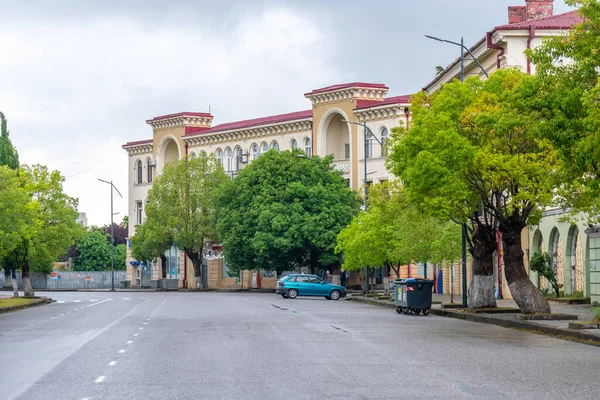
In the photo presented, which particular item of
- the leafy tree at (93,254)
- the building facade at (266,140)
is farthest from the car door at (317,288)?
the leafy tree at (93,254)

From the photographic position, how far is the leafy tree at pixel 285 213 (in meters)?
72.9

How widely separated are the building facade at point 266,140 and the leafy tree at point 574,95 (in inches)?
1769

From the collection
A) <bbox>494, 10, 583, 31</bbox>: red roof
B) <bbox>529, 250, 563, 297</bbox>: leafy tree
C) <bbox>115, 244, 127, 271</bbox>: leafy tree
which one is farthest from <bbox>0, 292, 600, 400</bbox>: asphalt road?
<bbox>115, 244, 127, 271</bbox>: leafy tree

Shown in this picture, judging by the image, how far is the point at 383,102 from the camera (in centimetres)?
8062

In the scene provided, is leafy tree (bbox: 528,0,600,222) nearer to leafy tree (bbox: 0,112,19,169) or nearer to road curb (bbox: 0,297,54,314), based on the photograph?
road curb (bbox: 0,297,54,314)

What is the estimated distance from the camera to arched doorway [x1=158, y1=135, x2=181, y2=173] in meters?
101

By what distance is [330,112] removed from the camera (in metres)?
84.8

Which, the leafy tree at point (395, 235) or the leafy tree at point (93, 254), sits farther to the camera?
the leafy tree at point (93, 254)

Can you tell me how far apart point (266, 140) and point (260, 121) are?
2146 mm

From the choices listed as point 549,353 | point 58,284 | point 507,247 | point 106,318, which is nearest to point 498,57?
point 507,247

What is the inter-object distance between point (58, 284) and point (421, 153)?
8162 cm

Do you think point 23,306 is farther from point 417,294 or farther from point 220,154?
point 220,154

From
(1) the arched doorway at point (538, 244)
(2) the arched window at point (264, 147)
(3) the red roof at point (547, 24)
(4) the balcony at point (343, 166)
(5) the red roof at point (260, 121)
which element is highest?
(5) the red roof at point (260, 121)

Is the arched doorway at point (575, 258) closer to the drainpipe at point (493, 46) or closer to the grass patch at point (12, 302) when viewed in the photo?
the drainpipe at point (493, 46)
